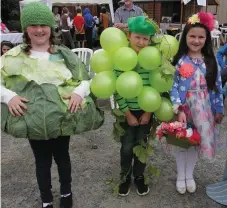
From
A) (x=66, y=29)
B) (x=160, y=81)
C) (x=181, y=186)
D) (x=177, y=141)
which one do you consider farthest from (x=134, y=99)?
(x=66, y=29)

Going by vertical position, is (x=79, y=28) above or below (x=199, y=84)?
above

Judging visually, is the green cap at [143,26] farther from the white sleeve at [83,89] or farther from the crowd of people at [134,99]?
the white sleeve at [83,89]

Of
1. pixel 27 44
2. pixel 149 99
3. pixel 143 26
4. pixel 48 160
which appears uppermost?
pixel 143 26

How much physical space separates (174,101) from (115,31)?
0.66 m

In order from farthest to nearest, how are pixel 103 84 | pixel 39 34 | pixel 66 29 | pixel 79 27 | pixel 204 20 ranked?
pixel 66 29 → pixel 79 27 → pixel 204 20 → pixel 103 84 → pixel 39 34

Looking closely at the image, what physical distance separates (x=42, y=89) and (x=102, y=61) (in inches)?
19.4

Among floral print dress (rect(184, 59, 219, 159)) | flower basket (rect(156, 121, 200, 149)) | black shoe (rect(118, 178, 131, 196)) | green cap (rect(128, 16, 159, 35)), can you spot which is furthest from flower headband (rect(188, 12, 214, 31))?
black shoe (rect(118, 178, 131, 196))

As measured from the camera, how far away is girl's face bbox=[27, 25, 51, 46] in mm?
1843

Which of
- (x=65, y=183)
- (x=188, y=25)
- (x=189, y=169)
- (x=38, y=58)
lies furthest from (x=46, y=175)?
(x=188, y=25)

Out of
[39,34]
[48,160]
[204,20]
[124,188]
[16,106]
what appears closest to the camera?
[16,106]

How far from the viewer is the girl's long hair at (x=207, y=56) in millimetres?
2246

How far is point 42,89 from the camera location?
5.90 ft

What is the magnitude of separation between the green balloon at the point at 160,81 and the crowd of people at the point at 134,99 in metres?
0.06

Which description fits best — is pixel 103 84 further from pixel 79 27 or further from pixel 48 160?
pixel 79 27
